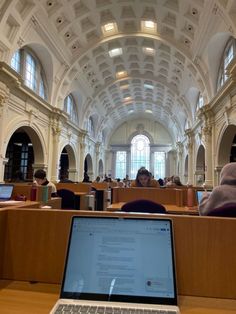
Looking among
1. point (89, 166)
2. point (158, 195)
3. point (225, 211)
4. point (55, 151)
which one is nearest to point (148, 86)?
point (89, 166)

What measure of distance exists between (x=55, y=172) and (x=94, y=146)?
10.2 m

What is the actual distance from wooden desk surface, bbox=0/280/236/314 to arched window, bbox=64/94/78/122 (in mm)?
15679

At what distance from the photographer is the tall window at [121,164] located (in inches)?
1118

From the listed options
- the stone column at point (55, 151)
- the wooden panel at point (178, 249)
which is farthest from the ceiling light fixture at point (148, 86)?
the wooden panel at point (178, 249)

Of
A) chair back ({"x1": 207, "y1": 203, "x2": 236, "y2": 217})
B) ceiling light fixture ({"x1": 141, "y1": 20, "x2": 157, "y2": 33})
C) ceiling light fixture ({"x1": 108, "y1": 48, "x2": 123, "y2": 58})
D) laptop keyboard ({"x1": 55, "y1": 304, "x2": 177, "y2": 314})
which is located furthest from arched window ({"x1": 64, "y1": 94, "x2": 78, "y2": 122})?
laptop keyboard ({"x1": 55, "y1": 304, "x2": 177, "y2": 314})

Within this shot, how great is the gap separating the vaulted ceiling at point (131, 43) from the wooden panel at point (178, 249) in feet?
28.1

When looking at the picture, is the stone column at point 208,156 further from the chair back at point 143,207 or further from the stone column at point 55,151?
the chair back at point 143,207

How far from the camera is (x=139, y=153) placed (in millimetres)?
28328

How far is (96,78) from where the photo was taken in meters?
17.3

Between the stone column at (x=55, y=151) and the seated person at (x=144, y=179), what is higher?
the stone column at (x=55, y=151)

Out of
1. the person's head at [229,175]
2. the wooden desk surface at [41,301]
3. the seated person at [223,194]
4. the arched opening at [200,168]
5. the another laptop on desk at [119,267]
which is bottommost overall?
the wooden desk surface at [41,301]

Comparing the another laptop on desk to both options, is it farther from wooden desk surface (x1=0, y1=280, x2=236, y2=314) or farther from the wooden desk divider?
the wooden desk divider

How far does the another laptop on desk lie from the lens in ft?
3.88

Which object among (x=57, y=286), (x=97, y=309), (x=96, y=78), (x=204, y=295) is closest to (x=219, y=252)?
(x=204, y=295)
